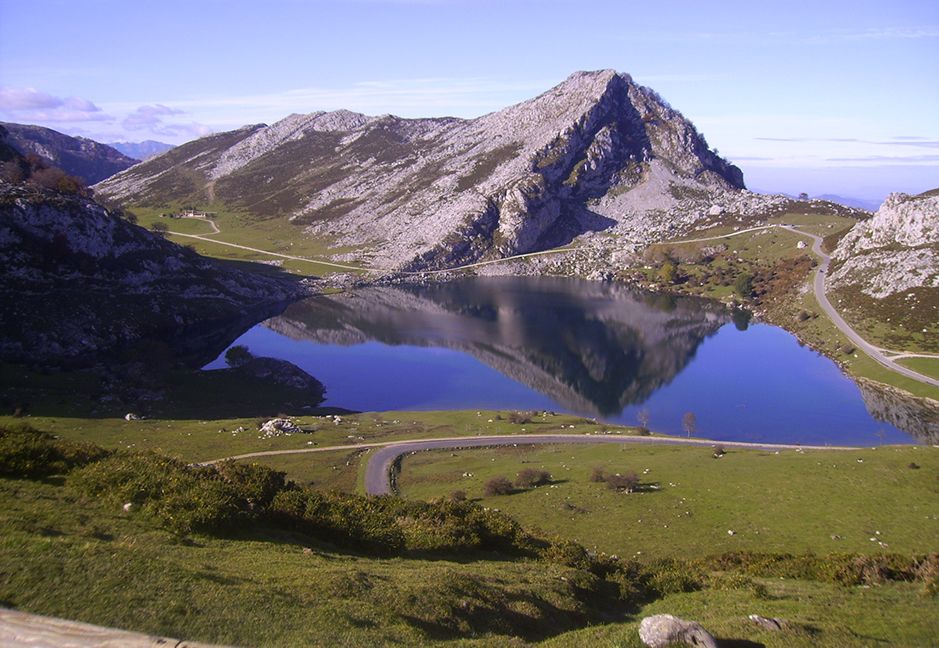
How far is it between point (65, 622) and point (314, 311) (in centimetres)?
14414

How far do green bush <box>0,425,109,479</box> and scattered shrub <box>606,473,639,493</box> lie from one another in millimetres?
35303

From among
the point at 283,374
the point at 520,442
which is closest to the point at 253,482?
the point at 520,442

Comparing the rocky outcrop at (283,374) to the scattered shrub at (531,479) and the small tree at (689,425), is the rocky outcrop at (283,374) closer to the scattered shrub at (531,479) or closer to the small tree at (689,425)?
the scattered shrub at (531,479)

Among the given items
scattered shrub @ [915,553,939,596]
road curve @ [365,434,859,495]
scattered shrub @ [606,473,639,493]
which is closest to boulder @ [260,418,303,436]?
road curve @ [365,434,859,495]

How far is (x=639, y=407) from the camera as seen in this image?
8906cm

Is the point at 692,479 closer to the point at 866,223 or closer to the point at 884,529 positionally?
the point at 884,529

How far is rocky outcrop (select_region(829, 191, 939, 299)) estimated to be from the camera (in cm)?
12281

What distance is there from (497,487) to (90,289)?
289ft

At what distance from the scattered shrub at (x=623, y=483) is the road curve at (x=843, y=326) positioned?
Answer: 226 feet

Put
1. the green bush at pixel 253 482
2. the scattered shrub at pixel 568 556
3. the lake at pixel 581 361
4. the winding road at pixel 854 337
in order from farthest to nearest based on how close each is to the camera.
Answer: the winding road at pixel 854 337 < the lake at pixel 581 361 < the scattered shrub at pixel 568 556 < the green bush at pixel 253 482

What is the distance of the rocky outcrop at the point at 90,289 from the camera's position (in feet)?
290

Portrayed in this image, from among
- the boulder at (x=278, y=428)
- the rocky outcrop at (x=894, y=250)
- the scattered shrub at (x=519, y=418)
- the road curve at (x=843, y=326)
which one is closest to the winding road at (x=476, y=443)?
the scattered shrub at (x=519, y=418)

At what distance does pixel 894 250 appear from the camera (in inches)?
5305

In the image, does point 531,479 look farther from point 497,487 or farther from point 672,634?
point 672,634
